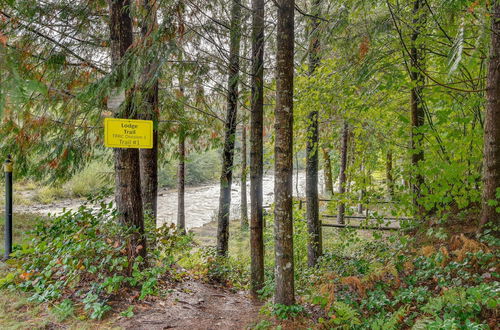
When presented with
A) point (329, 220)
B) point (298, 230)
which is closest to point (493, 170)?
point (298, 230)

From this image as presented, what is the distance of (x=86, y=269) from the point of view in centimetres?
337

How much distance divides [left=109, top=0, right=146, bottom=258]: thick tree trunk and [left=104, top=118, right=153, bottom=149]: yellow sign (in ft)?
0.93

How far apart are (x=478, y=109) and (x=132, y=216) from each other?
4.66 meters

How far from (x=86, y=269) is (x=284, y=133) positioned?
2644 mm

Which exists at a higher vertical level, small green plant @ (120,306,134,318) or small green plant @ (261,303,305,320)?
small green plant @ (120,306,134,318)

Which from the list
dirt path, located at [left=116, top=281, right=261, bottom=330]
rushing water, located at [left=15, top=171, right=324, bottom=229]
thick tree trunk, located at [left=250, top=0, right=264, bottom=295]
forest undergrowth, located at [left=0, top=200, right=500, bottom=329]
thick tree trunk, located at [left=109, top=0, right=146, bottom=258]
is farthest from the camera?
rushing water, located at [left=15, top=171, right=324, bottom=229]

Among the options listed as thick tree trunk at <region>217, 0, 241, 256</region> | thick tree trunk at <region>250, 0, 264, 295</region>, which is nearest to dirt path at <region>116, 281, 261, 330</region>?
thick tree trunk at <region>250, 0, 264, 295</region>

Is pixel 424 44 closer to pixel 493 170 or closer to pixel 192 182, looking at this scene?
pixel 493 170

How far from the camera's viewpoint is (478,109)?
392cm

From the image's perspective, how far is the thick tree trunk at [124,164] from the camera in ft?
12.4

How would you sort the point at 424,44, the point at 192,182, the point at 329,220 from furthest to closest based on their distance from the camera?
the point at 192,182
the point at 329,220
the point at 424,44

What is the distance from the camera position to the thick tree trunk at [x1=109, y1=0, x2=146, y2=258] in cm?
379

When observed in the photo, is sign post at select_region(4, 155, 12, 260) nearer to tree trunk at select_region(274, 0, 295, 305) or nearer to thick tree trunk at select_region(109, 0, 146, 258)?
thick tree trunk at select_region(109, 0, 146, 258)

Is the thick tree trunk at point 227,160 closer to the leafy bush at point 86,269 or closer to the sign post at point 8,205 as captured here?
the leafy bush at point 86,269
